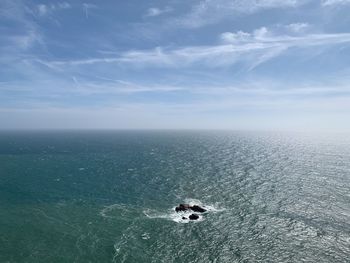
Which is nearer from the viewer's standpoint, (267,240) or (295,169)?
(267,240)

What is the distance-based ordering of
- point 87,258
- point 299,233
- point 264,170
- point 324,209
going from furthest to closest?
1. point 264,170
2. point 324,209
3. point 299,233
4. point 87,258

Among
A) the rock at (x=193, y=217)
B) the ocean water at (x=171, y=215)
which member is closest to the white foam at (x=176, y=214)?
the ocean water at (x=171, y=215)

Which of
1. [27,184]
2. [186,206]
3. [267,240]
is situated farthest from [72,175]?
[267,240]

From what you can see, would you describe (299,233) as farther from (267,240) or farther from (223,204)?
(223,204)

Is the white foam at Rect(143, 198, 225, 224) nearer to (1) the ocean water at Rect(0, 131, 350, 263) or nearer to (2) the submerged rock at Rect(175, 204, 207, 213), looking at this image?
(1) the ocean water at Rect(0, 131, 350, 263)

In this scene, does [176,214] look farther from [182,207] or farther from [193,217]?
[193,217]

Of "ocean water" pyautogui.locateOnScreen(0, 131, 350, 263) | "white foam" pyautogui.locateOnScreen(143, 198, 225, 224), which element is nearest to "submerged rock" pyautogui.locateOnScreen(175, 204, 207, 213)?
"white foam" pyautogui.locateOnScreen(143, 198, 225, 224)

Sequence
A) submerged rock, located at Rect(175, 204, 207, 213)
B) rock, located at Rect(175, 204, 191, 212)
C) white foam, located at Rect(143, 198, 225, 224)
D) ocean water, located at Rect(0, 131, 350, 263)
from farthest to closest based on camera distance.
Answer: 1. rock, located at Rect(175, 204, 191, 212)
2. submerged rock, located at Rect(175, 204, 207, 213)
3. white foam, located at Rect(143, 198, 225, 224)
4. ocean water, located at Rect(0, 131, 350, 263)

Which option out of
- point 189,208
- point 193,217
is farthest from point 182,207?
point 193,217
